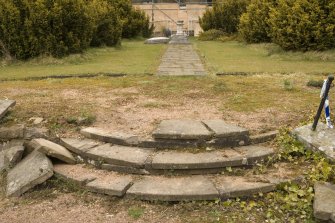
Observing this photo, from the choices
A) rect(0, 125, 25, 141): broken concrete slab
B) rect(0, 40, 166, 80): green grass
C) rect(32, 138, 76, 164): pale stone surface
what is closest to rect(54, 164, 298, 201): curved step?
rect(32, 138, 76, 164): pale stone surface

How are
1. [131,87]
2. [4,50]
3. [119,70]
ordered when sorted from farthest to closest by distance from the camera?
1. [4,50]
2. [119,70]
3. [131,87]

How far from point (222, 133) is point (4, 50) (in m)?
8.14

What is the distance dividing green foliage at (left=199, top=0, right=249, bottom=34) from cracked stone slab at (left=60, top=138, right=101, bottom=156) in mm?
15718

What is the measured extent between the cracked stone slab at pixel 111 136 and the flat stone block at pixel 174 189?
58 centimetres

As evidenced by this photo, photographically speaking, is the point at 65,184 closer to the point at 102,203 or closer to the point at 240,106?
the point at 102,203

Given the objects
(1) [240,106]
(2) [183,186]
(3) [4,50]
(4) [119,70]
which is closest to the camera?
(2) [183,186]

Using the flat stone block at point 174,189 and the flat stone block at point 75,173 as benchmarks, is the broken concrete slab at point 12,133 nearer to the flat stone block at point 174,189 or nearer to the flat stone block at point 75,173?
the flat stone block at point 75,173

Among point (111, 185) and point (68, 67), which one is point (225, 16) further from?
point (111, 185)

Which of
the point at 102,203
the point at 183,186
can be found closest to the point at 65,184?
the point at 102,203

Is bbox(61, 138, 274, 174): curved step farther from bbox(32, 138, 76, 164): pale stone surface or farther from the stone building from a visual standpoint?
the stone building

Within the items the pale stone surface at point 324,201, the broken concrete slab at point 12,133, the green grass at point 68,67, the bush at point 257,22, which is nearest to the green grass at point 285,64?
the green grass at point 68,67

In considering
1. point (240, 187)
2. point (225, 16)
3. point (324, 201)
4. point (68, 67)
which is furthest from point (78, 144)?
point (225, 16)

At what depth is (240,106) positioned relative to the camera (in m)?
4.92

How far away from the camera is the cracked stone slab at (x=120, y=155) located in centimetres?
352
